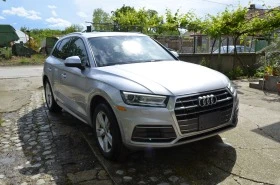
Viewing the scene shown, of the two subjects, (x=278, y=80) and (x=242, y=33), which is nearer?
(x=278, y=80)

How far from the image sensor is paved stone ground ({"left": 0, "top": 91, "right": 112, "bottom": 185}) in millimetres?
3713

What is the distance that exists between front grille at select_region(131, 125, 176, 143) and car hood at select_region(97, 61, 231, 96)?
1.32ft

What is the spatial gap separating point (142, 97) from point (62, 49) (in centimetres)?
318

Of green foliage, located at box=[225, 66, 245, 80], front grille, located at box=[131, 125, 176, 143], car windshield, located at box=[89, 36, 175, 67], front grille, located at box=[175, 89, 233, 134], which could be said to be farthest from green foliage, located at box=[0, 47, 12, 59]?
front grille, located at box=[175, 89, 233, 134]

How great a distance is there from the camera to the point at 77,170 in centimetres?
388

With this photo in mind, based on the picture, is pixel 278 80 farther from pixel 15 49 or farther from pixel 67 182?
pixel 15 49

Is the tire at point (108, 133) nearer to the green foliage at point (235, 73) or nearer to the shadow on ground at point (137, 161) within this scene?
the shadow on ground at point (137, 161)

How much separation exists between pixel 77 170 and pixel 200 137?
159 centimetres

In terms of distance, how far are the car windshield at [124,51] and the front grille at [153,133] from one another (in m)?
1.36

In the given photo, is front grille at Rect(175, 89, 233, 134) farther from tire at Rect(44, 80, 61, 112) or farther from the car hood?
tire at Rect(44, 80, 61, 112)

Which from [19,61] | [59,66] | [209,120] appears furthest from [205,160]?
[19,61]

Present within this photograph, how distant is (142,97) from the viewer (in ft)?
11.6

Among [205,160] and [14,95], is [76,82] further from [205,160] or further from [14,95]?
[14,95]

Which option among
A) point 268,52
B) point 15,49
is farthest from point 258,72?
point 15,49
